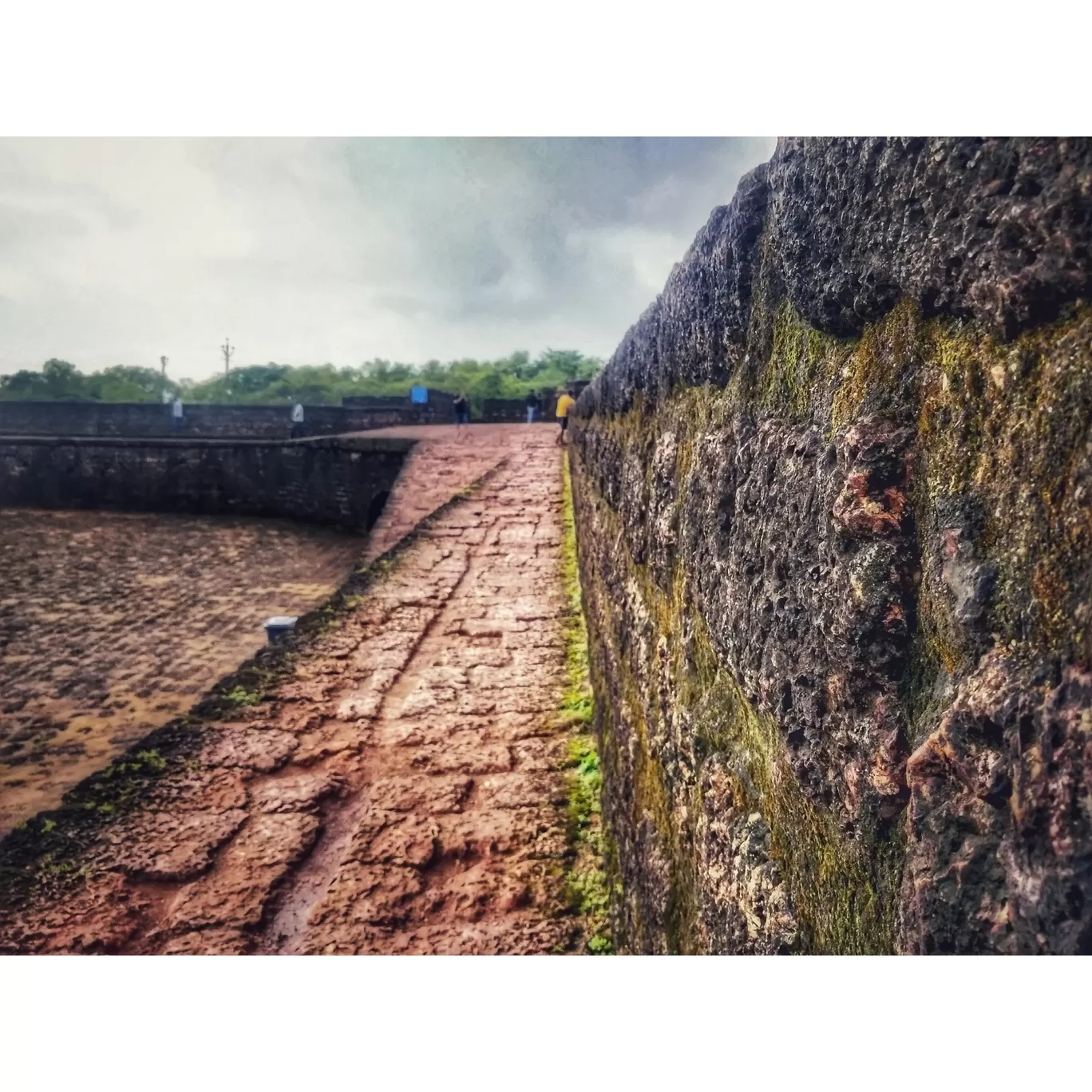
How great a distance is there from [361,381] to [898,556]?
84.1ft

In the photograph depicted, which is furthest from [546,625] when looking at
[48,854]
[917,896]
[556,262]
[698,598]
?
[917,896]

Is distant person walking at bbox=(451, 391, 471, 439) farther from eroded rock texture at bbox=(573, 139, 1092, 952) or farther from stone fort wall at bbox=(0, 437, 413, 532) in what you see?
eroded rock texture at bbox=(573, 139, 1092, 952)

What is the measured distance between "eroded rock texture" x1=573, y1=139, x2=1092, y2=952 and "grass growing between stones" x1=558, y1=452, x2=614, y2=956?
94 cm

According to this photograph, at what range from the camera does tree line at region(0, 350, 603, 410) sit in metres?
20.2

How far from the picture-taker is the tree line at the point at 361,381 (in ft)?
66.1

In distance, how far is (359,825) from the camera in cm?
248

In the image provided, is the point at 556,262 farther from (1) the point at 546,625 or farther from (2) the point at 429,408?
(2) the point at 429,408

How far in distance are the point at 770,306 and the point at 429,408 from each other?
2097 cm

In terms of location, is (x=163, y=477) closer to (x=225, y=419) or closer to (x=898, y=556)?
(x=225, y=419)

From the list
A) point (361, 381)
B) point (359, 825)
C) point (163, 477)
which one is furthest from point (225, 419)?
point (359, 825)

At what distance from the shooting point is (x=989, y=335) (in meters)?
0.64

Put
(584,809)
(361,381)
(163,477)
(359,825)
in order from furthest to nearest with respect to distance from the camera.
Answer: (361,381) < (163,477) < (584,809) < (359,825)

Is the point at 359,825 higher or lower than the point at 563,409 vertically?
lower

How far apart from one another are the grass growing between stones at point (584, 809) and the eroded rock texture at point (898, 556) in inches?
36.9
